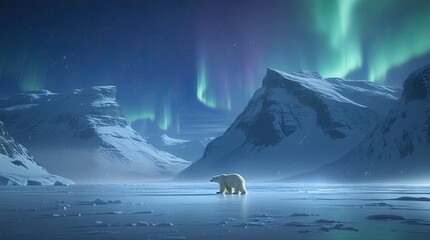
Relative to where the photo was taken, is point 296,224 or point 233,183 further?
point 233,183

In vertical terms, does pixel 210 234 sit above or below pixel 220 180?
below

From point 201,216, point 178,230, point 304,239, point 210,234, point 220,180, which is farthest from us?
point 220,180

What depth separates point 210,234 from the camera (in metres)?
20.6

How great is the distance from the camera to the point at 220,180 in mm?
68375

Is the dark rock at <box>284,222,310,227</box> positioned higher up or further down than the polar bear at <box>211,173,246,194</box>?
further down

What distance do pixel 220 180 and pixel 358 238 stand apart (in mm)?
49846

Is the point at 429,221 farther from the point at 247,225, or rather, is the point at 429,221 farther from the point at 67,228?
the point at 67,228

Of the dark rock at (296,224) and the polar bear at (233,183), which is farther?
the polar bear at (233,183)

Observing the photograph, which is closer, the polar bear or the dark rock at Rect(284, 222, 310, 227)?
the dark rock at Rect(284, 222, 310, 227)

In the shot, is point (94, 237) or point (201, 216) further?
point (201, 216)

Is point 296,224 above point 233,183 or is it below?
below

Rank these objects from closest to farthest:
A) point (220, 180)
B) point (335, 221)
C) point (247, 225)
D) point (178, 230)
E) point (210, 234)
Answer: point (210, 234) < point (178, 230) < point (247, 225) < point (335, 221) < point (220, 180)

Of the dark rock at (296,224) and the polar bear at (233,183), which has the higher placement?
the polar bear at (233,183)

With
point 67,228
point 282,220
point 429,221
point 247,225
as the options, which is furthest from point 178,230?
point 429,221
